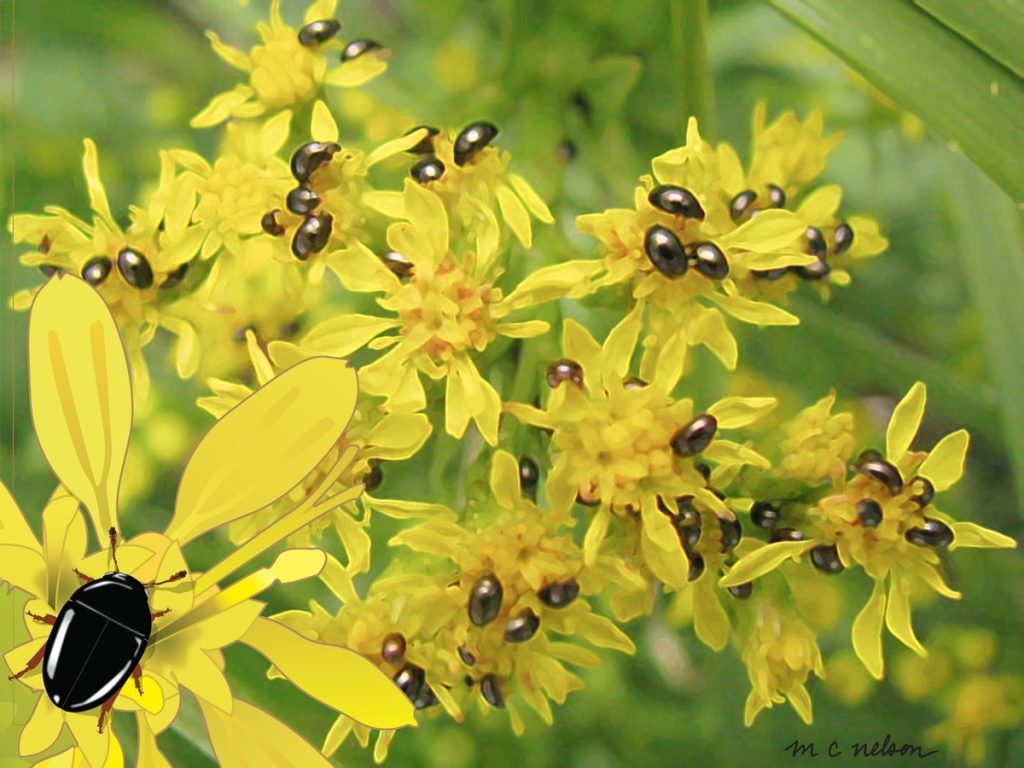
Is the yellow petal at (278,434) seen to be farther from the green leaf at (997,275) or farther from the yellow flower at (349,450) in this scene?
the green leaf at (997,275)

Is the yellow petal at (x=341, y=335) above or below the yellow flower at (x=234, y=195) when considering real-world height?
below

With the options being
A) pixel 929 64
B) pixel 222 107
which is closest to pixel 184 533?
pixel 222 107

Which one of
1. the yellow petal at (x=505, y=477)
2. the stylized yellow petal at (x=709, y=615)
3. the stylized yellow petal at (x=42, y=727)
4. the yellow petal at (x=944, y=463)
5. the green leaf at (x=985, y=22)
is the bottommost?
the stylized yellow petal at (x=42, y=727)

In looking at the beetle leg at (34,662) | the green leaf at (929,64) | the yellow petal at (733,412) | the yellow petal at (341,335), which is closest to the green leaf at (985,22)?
the green leaf at (929,64)

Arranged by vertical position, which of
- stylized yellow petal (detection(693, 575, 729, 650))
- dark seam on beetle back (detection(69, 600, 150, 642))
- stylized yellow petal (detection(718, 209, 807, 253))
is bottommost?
dark seam on beetle back (detection(69, 600, 150, 642))

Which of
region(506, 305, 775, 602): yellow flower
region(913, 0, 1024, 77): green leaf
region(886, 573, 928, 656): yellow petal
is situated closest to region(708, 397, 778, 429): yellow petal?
region(506, 305, 775, 602): yellow flower

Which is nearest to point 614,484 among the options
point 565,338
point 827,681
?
point 565,338

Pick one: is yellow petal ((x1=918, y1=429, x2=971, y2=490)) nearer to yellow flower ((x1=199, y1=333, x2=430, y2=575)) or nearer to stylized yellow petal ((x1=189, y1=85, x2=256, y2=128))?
yellow flower ((x1=199, y1=333, x2=430, y2=575))
